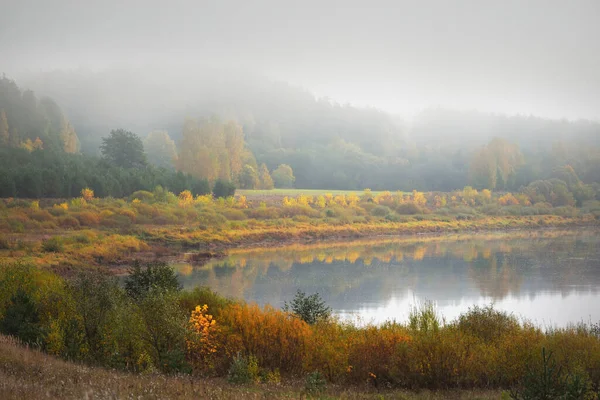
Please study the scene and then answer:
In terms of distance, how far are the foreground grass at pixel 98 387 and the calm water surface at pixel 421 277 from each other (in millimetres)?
13780

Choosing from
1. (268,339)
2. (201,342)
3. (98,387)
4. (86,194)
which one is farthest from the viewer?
(86,194)

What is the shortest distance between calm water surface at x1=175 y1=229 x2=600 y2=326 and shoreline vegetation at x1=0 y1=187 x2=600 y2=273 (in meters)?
6.89

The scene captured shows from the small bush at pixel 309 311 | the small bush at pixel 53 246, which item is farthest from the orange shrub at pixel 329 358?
the small bush at pixel 53 246

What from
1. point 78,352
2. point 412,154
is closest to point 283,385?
point 78,352

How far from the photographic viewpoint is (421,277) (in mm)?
42812

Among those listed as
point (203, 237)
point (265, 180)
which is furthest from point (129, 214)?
point (265, 180)

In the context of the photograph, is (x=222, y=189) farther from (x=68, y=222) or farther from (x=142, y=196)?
(x=68, y=222)

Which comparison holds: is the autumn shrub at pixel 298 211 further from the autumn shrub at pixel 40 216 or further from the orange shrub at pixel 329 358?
the orange shrub at pixel 329 358

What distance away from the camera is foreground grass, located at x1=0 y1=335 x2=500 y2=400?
300 inches

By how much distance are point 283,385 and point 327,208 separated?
76.8m

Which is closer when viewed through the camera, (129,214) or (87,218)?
(87,218)

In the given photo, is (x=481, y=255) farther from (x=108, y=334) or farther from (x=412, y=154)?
(x=412, y=154)

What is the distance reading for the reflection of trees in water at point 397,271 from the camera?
36.2 meters

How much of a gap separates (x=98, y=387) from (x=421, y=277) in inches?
1449
